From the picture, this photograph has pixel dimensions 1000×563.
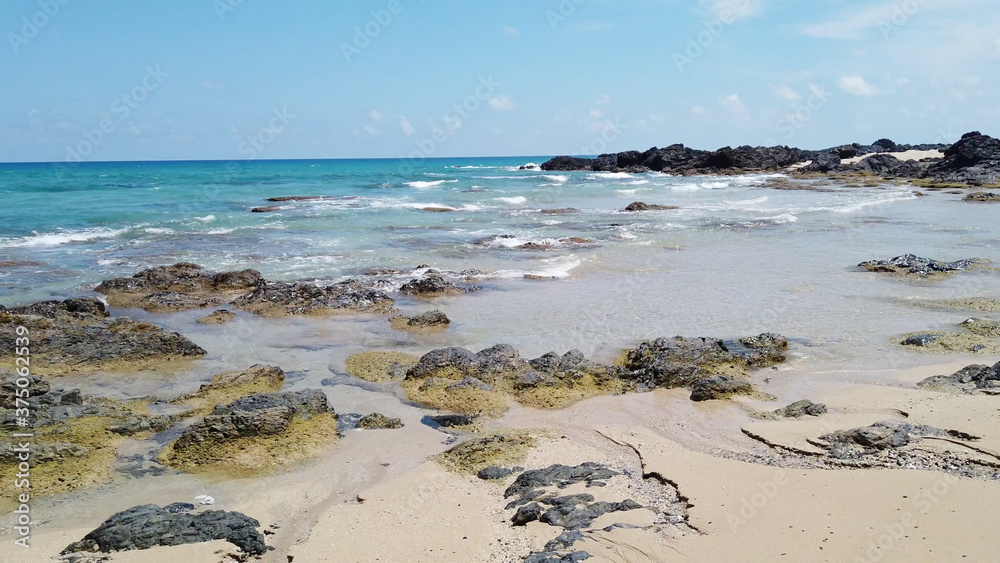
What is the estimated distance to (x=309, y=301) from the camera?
1383 cm

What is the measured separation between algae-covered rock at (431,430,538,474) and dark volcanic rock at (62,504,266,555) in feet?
6.50

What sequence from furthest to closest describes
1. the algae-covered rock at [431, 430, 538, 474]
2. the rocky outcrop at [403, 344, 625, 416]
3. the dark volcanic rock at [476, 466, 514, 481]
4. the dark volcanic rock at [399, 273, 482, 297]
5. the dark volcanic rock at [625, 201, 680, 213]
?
the dark volcanic rock at [625, 201, 680, 213], the dark volcanic rock at [399, 273, 482, 297], the rocky outcrop at [403, 344, 625, 416], the algae-covered rock at [431, 430, 538, 474], the dark volcanic rock at [476, 466, 514, 481]

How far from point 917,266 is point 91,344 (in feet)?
58.6

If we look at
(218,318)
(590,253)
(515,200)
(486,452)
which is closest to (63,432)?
(486,452)

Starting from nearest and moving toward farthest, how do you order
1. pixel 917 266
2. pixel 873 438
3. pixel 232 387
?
1. pixel 873 438
2. pixel 232 387
3. pixel 917 266

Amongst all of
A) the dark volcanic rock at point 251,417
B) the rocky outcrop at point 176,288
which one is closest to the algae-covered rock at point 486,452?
the dark volcanic rock at point 251,417

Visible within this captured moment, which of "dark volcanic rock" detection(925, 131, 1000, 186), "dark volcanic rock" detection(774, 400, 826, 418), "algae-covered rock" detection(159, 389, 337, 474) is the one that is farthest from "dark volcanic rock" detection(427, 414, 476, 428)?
"dark volcanic rock" detection(925, 131, 1000, 186)

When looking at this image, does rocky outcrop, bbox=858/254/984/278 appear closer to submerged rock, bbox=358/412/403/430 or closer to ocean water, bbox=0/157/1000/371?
ocean water, bbox=0/157/1000/371

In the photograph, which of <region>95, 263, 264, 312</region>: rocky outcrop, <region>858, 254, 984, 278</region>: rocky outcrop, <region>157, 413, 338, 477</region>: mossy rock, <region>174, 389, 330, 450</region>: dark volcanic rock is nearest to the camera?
<region>157, 413, 338, 477</region>: mossy rock

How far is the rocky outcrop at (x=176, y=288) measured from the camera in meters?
14.1

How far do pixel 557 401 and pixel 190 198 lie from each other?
40.6 meters

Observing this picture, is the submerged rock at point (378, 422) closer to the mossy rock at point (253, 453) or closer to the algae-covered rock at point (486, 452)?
the mossy rock at point (253, 453)

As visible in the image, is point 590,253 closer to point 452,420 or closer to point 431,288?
point 431,288

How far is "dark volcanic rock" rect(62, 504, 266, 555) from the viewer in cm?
479
